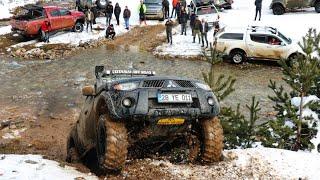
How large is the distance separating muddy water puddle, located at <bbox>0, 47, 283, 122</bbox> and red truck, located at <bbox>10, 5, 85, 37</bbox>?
3.01 m

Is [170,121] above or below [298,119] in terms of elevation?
above

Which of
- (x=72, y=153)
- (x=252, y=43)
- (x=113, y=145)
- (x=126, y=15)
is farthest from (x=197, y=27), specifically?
(x=113, y=145)

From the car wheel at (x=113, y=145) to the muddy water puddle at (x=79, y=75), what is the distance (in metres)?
9.58

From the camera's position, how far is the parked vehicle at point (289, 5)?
30281 mm

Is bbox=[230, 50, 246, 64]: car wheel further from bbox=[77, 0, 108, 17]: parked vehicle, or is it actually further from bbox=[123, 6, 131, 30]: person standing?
bbox=[77, 0, 108, 17]: parked vehicle

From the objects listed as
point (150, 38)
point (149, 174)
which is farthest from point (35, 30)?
point (149, 174)

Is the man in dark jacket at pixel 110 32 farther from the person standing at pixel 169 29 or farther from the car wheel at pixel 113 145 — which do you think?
the car wheel at pixel 113 145

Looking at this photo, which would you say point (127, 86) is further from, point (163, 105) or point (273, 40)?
point (273, 40)

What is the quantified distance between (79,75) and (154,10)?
12661 millimetres

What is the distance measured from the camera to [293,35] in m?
26.2

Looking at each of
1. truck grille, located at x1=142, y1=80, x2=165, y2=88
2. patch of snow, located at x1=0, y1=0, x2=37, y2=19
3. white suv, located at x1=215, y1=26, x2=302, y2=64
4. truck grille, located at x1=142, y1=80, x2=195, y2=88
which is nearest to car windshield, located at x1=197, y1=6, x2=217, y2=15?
white suv, located at x1=215, y1=26, x2=302, y2=64

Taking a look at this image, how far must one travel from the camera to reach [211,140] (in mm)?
7062

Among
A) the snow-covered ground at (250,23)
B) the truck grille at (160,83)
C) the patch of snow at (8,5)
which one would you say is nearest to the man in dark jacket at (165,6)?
the snow-covered ground at (250,23)

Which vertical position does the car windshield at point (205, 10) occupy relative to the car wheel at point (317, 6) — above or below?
below
